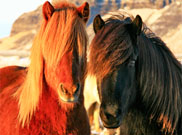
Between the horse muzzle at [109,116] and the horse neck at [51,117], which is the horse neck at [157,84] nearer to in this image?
the horse muzzle at [109,116]

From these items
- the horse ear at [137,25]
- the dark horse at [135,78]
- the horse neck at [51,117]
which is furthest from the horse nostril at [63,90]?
the horse ear at [137,25]

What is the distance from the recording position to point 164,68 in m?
3.22

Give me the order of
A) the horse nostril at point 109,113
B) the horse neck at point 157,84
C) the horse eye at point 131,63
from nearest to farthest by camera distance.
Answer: the horse nostril at point 109,113 → the horse eye at point 131,63 → the horse neck at point 157,84

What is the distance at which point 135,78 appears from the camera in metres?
3.08

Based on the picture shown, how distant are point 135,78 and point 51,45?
3.35 feet

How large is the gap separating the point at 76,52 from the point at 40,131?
2.71ft

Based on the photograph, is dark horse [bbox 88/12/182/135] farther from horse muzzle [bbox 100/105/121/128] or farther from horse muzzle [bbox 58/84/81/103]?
horse muzzle [bbox 58/84/81/103]

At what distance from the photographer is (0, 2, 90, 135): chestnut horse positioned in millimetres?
2469

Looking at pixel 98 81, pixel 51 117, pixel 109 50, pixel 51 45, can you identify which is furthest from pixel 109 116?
pixel 51 45

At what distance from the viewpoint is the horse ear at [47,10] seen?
8.63ft

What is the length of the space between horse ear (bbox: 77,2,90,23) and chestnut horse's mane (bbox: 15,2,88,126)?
0.05 meters

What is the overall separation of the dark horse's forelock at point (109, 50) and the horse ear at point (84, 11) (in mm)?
274

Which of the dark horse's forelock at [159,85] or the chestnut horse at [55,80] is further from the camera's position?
the dark horse's forelock at [159,85]

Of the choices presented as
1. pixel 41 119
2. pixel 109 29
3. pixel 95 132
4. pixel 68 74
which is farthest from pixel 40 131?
pixel 95 132
